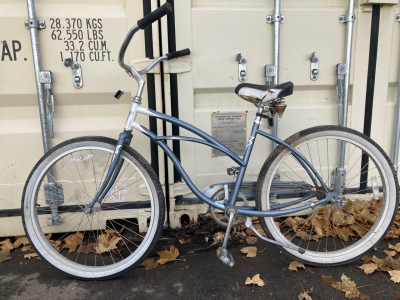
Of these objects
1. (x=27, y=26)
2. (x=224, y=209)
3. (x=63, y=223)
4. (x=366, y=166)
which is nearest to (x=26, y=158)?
(x=63, y=223)

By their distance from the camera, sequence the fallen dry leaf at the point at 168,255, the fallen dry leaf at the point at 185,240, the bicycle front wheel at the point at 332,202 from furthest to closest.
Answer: the fallen dry leaf at the point at 185,240
the fallen dry leaf at the point at 168,255
the bicycle front wheel at the point at 332,202

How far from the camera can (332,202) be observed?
187 centimetres

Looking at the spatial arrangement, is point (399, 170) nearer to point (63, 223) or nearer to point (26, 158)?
point (63, 223)

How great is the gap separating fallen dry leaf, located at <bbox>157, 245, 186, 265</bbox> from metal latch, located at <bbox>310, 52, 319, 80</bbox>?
1631 millimetres

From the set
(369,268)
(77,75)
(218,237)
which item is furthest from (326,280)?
(77,75)

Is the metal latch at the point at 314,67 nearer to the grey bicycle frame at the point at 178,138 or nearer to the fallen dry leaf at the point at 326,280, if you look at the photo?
the grey bicycle frame at the point at 178,138

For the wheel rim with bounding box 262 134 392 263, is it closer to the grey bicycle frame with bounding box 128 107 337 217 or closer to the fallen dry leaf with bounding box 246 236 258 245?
the grey bicycle frame with bounding box 128 107 337 217

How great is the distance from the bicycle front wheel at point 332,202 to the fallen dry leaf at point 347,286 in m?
0.15

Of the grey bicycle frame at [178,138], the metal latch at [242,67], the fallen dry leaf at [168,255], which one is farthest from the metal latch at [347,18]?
the fallen dry leaf at [168,255]

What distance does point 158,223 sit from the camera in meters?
1.82

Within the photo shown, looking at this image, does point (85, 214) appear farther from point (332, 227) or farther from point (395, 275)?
point (395, 275)

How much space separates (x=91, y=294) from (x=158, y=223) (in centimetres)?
55

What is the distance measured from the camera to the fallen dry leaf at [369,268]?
181cm

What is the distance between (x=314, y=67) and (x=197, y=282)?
5.66 feet
